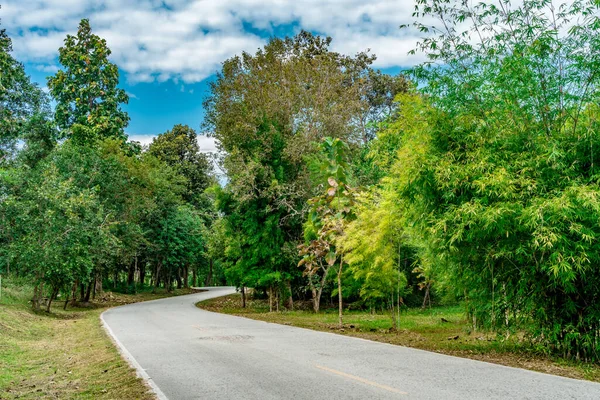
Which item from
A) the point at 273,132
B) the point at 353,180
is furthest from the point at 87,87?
the point at 353,180

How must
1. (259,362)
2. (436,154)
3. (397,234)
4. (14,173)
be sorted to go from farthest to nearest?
(14,173) < (397,234) < (436,154) < (259,362)

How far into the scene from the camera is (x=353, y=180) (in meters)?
24.5

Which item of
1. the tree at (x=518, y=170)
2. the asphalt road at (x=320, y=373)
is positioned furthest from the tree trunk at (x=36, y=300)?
the tree at (x=518, y=170)

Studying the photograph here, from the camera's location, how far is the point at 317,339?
1239 cm

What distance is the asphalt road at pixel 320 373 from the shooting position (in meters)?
6.23

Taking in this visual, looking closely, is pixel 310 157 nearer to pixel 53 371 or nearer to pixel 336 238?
pixel 336 238

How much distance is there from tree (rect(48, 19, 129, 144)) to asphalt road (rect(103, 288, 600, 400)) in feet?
93.2

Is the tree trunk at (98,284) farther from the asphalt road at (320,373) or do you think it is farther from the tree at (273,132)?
the asphalt road at (320,373)

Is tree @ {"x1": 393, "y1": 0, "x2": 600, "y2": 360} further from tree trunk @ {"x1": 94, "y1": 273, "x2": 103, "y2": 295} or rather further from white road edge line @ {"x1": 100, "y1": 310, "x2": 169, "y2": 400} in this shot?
tree trunk @ {"x1": 94, "y1": 273, "x2": 103, "y2": 295}

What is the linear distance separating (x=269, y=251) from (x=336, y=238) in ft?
30.1

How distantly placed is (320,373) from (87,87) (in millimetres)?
36136

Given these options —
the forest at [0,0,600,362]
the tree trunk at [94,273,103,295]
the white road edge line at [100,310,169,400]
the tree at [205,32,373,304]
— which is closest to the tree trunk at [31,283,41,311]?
the forest at [0,0,600,362]

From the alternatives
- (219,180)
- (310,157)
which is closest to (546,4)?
(310,157)

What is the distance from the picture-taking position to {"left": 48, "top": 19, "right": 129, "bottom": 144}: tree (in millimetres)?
36500
